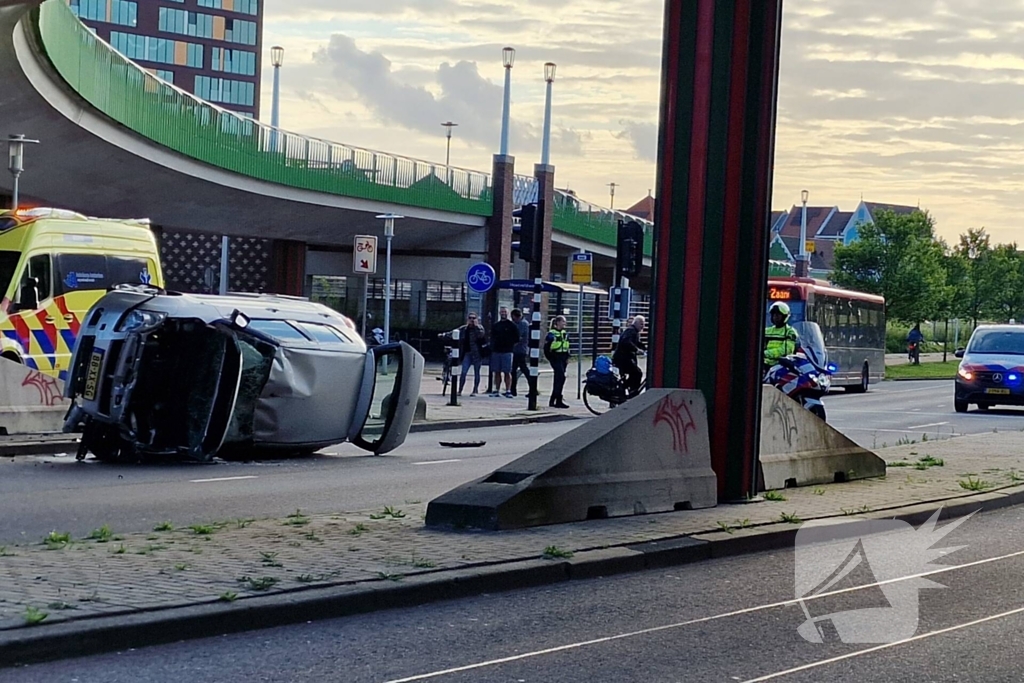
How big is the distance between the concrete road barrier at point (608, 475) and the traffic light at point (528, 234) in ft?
53.5

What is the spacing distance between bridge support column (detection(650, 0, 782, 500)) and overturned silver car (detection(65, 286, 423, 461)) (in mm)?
5027

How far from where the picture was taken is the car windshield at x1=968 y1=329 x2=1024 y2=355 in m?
A: 31.2

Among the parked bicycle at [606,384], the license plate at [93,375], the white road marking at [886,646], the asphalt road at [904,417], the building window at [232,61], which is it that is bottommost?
the asphalt road at [904,417]

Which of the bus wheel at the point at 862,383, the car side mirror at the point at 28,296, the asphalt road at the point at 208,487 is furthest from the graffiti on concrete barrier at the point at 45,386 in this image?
the bus wheel at the point at 862,383

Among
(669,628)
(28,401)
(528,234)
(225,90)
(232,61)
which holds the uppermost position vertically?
(232,61)

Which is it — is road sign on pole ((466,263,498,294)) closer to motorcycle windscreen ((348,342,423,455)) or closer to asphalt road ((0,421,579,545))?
asphalt road ((0,421,579,545))

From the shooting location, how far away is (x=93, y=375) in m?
15.1

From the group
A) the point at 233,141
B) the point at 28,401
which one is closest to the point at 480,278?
the point at 233,141

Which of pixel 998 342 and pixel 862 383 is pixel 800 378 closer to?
pixel 998 342

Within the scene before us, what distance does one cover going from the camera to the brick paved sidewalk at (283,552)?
717cm

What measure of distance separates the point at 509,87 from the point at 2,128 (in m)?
25.2

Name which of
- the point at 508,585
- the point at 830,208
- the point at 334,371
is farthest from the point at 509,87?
the point at 830,208

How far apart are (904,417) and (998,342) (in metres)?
4.13

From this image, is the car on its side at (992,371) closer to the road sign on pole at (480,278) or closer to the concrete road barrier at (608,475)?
the road sign on pole at (480,278)
